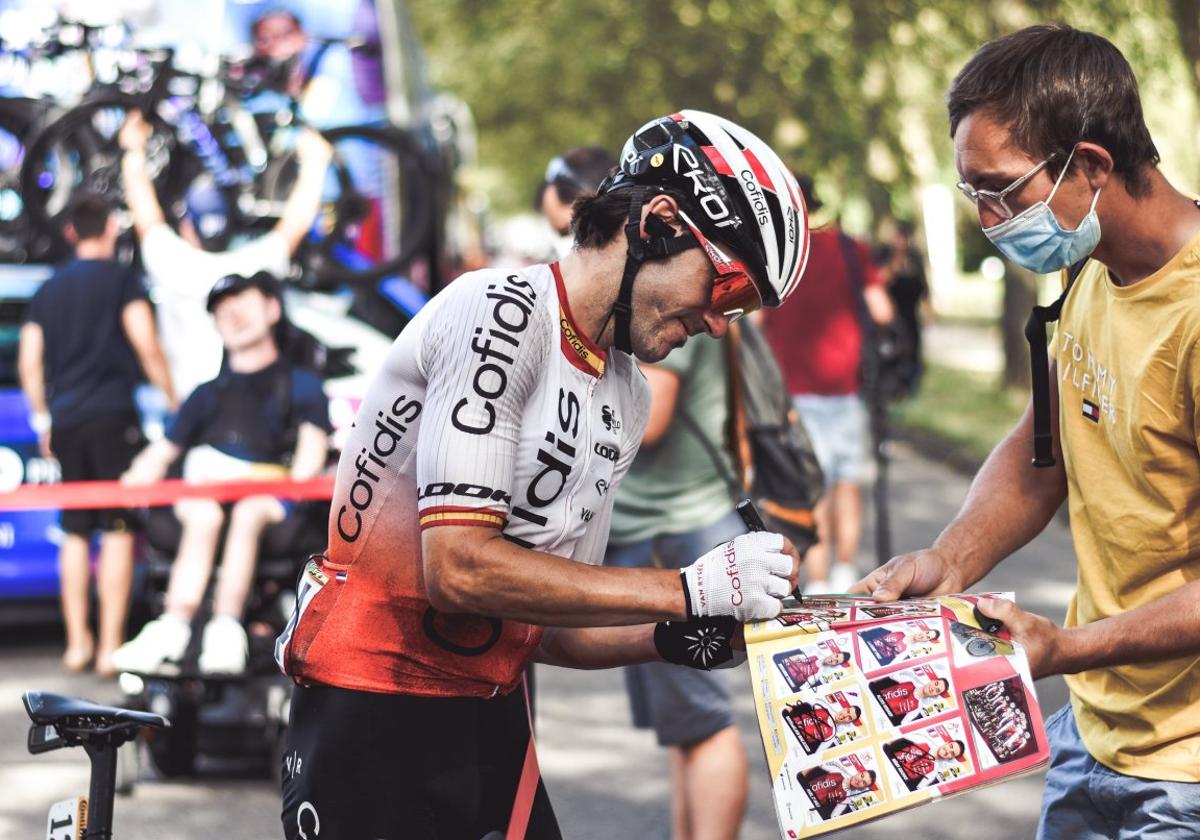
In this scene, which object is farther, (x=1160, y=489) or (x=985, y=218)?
(x=985, y=218)

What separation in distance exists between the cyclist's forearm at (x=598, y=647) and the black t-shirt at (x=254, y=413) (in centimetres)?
394

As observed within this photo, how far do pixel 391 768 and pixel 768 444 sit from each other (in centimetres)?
254

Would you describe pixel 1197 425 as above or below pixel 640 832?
above

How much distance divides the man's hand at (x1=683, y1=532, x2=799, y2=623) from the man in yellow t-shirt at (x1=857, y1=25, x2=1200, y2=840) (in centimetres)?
33

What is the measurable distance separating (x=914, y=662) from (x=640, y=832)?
130 inches

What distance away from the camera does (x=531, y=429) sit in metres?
2.62

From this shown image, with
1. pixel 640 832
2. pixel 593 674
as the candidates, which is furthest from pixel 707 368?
pixel 593 674

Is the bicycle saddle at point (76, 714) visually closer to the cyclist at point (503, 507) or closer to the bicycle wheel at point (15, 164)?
the cyclist at point (503, 507)

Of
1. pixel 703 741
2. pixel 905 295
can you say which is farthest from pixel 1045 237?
pixel 905 295

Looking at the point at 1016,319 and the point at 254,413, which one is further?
the point at 1016,319

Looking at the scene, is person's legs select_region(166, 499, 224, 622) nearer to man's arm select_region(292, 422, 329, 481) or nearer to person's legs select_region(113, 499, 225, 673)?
person's legs select_region(113, 499, 225, 673)

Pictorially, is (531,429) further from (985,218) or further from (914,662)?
(985,218)

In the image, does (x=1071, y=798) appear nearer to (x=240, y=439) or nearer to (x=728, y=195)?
(x=728, y=195)

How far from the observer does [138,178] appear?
29.0 ft
